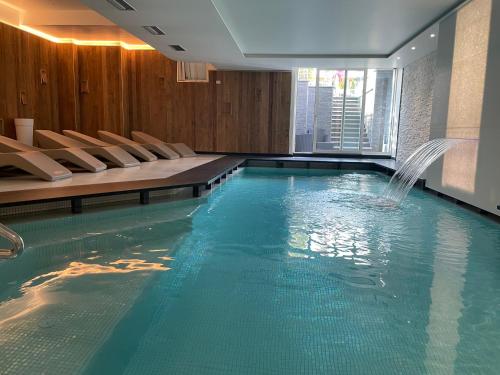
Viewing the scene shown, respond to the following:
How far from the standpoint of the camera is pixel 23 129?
9.98 m

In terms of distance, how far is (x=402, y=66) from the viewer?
11.6 m

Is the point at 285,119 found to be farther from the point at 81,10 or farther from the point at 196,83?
the point at 81,10

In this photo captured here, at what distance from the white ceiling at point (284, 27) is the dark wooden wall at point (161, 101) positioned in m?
1.93

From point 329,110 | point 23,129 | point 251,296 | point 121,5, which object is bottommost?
point 251,296

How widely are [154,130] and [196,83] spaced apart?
2102 mm

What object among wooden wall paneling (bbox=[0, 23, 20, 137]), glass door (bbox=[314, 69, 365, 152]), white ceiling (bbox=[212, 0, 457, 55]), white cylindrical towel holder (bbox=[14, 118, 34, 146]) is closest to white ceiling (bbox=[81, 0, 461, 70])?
white ceiling (bbox=[212, 0, 457, 55])

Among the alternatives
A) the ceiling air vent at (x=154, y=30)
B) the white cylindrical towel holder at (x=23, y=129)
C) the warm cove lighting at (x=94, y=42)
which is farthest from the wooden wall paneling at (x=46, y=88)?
the ceiling air vent at (x=154, y=30)

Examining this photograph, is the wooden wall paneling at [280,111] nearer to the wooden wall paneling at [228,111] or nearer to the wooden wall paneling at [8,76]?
the wooden wall paneling at [228,111]

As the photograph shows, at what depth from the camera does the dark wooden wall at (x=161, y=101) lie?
1223 cm

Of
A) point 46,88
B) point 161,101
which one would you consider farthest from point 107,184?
point 161,101

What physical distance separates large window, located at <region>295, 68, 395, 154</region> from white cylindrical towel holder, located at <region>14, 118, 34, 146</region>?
25.8 feet

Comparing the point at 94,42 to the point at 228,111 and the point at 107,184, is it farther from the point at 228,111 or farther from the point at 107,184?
the point at 107,184

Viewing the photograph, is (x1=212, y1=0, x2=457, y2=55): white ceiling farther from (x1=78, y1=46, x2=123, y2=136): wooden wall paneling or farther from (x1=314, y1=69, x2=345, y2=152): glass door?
(x1=78, y1=46, x2=123, y2=136): wooden wall paneling

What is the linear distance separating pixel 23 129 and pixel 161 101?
4397 mm
